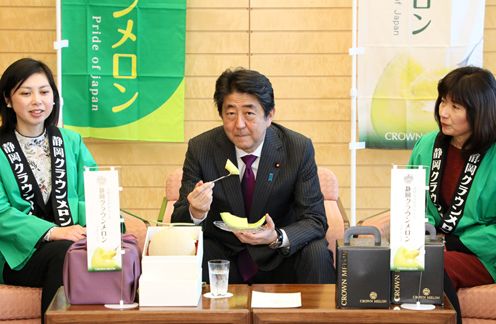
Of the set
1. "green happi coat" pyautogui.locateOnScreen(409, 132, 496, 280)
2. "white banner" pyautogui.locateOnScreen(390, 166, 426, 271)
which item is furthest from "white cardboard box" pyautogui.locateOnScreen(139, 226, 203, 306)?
"green happi coat" pyautogui.locateOnScreen(409, 132, 496, 280)

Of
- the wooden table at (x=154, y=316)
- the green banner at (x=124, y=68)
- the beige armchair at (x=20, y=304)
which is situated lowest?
the beige armchair at (x=20, y=304)

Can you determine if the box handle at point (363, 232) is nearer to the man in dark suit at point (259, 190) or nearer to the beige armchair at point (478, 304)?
the man in dark suit at point (259, 190)

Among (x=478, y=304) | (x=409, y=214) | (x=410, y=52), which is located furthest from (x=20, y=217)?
(x=410, y=52)

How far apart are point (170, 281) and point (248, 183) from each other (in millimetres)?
1096

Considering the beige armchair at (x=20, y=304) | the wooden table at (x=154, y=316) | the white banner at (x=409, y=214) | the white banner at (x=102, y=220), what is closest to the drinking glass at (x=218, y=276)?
the wooden table at (x=154, y=316)

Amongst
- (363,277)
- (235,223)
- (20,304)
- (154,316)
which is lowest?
(20,304)

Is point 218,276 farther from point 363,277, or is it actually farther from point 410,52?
point 410,52

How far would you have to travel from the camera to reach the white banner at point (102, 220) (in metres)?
2.76

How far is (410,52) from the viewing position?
17.0 feet

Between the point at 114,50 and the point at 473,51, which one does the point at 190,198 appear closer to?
the point at 114,50

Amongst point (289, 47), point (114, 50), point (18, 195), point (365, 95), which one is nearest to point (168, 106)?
Answer: point (114, 50)

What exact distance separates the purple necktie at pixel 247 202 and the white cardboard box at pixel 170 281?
93 centimetres

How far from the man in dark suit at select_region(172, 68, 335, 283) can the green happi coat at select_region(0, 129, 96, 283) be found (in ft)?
1.81

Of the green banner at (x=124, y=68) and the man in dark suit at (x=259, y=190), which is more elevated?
the green banner at (x=124, y=68)
